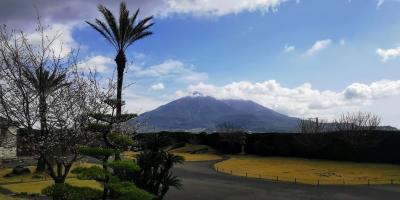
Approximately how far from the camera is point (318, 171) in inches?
1462

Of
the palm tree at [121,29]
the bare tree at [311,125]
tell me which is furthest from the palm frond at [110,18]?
the bare tree at [311,125]

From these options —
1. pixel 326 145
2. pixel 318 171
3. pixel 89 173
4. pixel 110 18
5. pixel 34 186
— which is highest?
pixel 110 18

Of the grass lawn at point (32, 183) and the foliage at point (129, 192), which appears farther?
the grass lawn at point (32, 183)

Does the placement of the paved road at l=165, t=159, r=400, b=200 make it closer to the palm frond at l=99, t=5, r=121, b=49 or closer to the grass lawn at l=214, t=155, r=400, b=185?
the grass lawn at l=214, t=155, r=400, b=185

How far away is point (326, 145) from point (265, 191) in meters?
22.8

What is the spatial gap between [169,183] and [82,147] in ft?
16.9

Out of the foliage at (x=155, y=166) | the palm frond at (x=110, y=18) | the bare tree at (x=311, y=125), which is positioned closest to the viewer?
the foliage at (x=155, y=166)

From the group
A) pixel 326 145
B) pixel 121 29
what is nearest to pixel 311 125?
pixel 326 145

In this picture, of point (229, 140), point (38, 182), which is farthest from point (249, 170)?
point (229, 140)

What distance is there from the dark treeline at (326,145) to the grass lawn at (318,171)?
1.31 m

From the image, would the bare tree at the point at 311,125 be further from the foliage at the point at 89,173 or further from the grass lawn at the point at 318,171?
the foliage at the point at 89,173

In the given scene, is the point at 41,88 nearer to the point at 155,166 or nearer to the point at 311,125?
the point at 155,166

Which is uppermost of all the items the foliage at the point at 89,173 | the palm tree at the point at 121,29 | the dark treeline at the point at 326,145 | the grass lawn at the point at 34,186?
the palm tree at the point at 121,29

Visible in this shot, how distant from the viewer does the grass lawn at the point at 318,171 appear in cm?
3171
